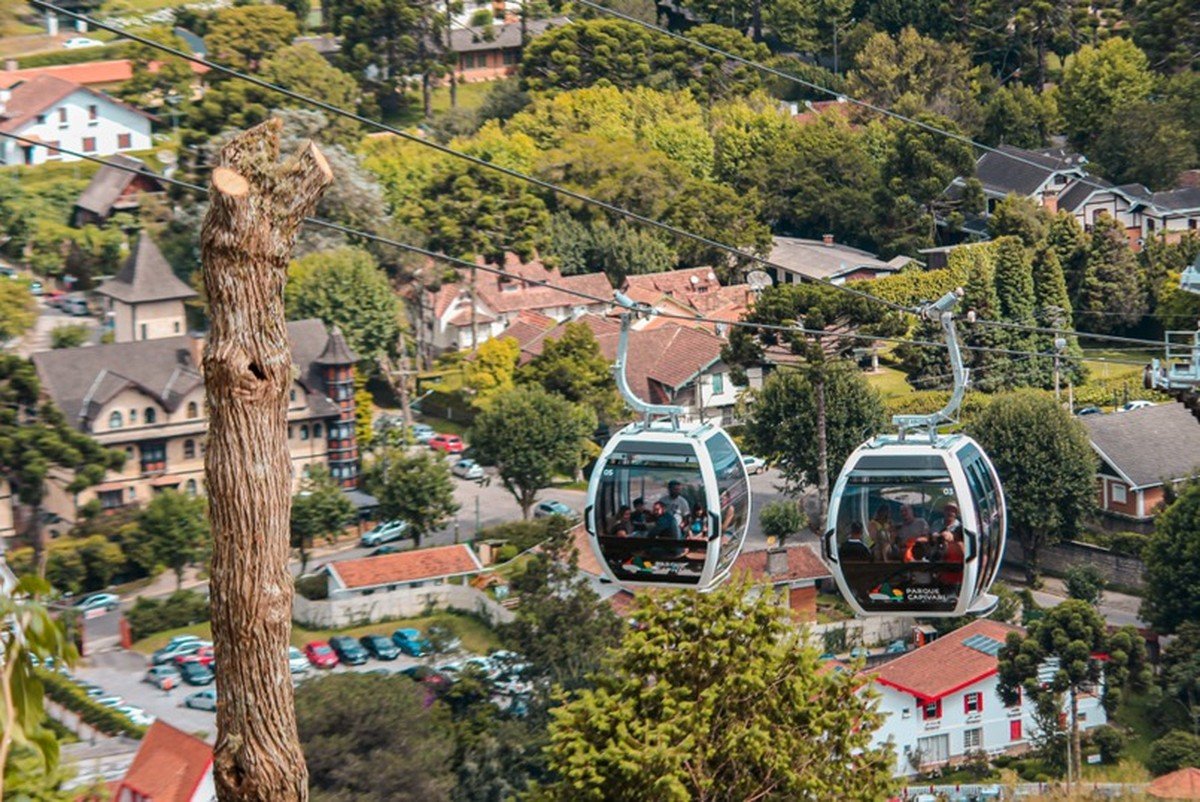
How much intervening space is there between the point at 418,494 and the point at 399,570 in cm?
249

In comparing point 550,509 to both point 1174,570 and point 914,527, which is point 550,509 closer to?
point 1174,570

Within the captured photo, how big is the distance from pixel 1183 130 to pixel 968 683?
33471 millimetres

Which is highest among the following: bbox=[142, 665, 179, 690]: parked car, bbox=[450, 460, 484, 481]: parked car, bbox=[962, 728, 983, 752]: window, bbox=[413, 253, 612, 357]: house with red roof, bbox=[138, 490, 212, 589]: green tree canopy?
bbox=[413, 253, 612, 357]: house with red roof

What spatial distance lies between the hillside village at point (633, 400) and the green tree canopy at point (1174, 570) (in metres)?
0.09

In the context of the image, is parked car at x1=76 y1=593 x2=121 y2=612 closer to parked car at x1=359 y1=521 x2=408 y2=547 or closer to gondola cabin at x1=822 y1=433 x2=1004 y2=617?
parked car at x1=359 y1=521 x2=408 y2=547

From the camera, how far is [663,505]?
14.0 metres

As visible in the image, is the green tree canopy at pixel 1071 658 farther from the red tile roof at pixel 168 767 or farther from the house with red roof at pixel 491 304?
the house with red roof at pixel 491 304

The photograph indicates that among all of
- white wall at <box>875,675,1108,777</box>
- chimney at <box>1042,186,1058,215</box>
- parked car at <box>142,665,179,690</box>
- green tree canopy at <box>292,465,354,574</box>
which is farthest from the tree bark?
chimney at <box>1042,186,1058,215</box>

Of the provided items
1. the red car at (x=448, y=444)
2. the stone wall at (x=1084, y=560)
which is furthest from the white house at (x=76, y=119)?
the stone wall at (x=1084, y=560)

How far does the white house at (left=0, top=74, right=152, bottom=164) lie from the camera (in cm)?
6412

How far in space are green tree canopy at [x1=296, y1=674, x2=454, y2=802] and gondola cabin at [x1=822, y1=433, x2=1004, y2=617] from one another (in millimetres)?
16531

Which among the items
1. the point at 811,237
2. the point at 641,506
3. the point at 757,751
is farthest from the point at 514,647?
the point at 811,237

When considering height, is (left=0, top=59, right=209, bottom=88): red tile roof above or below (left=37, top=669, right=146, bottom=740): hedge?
above

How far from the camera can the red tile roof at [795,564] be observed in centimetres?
4053
